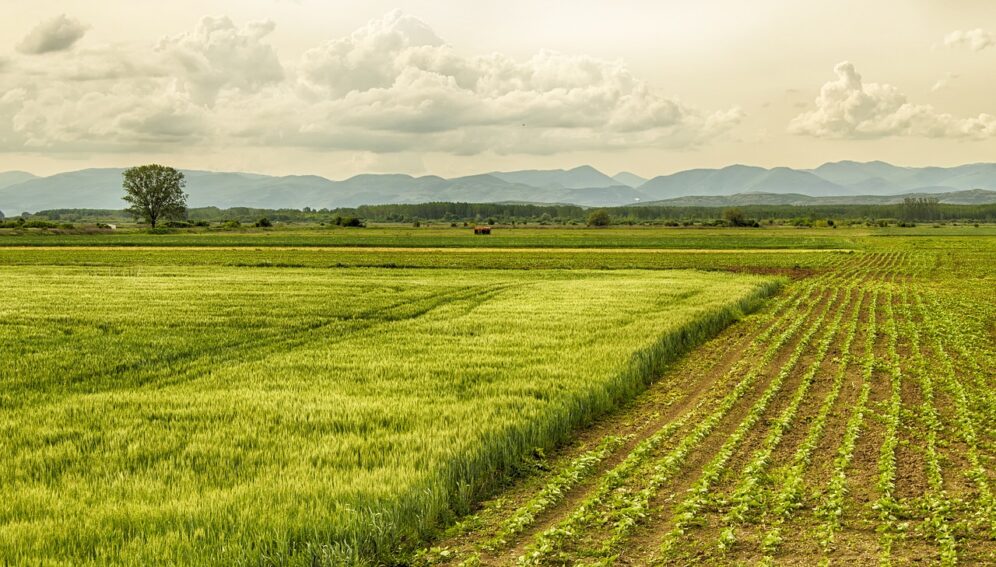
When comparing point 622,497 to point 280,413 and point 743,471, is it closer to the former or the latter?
point 743,471

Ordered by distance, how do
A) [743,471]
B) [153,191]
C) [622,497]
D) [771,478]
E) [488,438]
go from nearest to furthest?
1. [622,497]
2. [771,478]
3. [743,471]
4. [488,438]
5. [153,191]

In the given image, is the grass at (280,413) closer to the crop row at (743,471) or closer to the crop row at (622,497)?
the crop row at (622,497)

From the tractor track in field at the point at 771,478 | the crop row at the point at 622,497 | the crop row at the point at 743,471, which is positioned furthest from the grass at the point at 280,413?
the crop row at the point at 743,471

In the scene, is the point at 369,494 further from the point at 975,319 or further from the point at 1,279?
the point at 1,279

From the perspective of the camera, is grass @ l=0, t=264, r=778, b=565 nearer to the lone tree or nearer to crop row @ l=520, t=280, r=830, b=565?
crop row @ l=520, t=280, r=830, b=565

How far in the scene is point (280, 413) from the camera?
1248cm

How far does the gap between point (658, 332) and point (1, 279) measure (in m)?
38.9

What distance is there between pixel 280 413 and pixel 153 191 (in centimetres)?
17006

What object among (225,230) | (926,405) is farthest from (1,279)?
(225,230)

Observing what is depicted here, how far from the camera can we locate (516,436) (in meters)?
11.7

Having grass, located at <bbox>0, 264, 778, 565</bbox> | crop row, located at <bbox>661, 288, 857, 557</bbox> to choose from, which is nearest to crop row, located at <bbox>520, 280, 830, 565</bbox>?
crop row, located at <bbox>661, 288, 857, 557</bbox>

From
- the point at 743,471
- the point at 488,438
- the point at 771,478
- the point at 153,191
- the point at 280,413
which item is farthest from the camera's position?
the point at 153,191

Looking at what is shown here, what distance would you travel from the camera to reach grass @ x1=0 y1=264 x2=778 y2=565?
7820 millimetres

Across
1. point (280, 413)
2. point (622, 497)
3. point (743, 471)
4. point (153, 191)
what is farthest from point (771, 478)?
point (153, 191)
